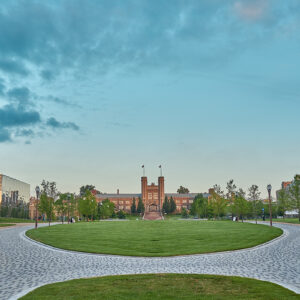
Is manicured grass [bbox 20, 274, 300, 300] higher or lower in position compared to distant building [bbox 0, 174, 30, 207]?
lower

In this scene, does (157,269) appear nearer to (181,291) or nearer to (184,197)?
(181,291)

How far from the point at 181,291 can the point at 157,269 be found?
4.14 metres

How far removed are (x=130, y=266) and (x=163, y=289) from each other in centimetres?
501

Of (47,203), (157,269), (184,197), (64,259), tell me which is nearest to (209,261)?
(157,269)

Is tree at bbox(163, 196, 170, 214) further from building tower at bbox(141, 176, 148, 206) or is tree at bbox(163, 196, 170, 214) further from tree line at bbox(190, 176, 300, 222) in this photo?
tree line at bbox(190, 176, 300, 222)

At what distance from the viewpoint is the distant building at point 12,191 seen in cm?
10312

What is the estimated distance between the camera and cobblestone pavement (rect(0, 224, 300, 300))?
10985mm

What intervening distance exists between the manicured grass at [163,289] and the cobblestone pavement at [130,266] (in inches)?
34.0

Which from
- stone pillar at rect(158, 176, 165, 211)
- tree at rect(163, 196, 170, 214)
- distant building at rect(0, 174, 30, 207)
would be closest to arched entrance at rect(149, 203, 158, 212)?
stone pillar at rect(158, 176, 165, 211)

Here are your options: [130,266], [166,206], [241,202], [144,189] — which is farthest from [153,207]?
[130,266]

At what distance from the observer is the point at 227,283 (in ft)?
32.4

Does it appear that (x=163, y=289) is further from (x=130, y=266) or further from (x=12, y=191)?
(x=12, y=191)

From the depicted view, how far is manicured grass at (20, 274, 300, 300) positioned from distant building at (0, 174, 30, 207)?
102m

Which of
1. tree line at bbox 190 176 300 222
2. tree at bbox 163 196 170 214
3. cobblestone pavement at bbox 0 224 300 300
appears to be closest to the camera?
cobblestone pavement at bbox 0 224 300 300
